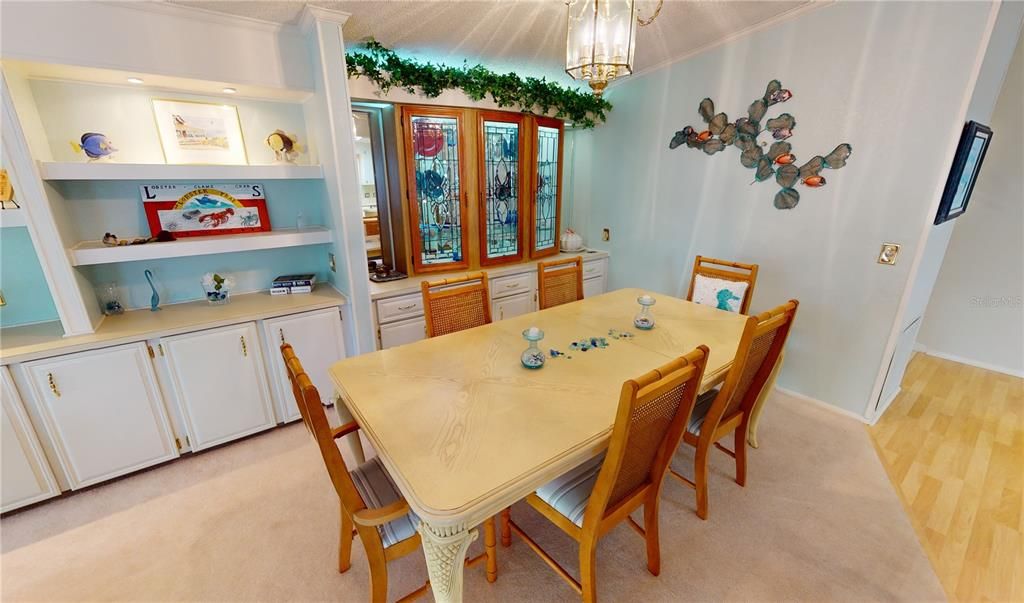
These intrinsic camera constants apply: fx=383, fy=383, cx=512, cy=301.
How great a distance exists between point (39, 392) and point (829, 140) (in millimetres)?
4440

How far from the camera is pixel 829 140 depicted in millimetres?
2377

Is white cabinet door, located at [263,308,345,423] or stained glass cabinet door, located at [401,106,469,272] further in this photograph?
stained glass cabinet door, located at [401,106,469,272]

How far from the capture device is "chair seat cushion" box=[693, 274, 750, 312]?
98.4 inches

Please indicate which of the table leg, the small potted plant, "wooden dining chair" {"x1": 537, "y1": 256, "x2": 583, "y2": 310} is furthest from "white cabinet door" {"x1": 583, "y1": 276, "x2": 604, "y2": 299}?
the table leg

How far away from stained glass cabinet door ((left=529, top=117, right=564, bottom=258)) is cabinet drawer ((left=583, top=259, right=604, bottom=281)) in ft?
1.19

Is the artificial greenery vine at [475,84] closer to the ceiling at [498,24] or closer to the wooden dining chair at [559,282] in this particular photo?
the ceiling at [498,24]

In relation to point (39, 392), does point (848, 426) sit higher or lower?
lower

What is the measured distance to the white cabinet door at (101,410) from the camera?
71.4 inches

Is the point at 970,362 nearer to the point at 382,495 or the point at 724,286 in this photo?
the point at 724,286

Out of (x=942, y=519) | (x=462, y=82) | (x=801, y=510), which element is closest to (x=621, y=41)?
(x=462, y=82)

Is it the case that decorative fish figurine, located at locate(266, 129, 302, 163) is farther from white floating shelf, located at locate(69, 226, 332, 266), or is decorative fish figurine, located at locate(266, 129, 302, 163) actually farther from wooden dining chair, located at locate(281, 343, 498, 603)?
wooden dining chair, located at locate(281, 343, 498, 603)

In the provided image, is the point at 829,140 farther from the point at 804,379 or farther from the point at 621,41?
the point at 621,41

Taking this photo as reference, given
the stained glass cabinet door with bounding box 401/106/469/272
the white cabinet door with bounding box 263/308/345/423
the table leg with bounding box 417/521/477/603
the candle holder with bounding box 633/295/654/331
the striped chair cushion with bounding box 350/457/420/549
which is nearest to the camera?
the table leg with bounding box 417/521/477/603

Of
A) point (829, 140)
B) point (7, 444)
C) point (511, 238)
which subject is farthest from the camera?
point (511, 238)
